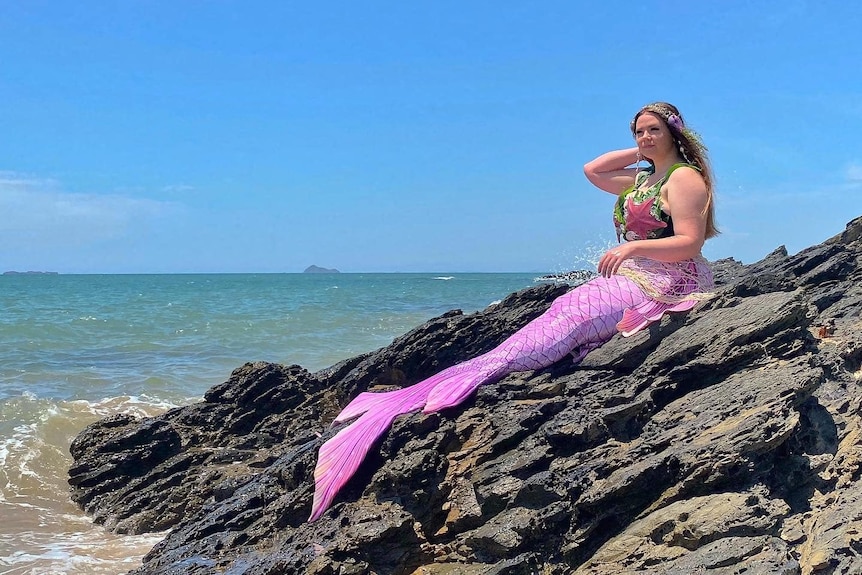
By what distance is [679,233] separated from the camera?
191 inches

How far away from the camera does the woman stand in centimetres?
485

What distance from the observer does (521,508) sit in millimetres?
4152

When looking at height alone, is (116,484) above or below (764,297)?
below

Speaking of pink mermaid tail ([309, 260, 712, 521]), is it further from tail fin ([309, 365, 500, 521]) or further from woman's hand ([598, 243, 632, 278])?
woman's hand ([598, 243, 632, 278])

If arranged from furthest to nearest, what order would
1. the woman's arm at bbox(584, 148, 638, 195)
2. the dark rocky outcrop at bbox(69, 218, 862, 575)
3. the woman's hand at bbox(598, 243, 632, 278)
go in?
the woman's arm at bbox(584, 148, 638, 195)
the woman's hand at bbox(598, 243, 632, 278)
the dark rocky outcrop at bbox(69, 218, 862, 575)

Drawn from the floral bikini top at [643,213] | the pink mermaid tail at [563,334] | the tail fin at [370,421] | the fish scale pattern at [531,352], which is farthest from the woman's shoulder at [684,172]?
the tail fin at [370,421]

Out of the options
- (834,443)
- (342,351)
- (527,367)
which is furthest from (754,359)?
(342,351)

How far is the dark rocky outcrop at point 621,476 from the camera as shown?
142 inches

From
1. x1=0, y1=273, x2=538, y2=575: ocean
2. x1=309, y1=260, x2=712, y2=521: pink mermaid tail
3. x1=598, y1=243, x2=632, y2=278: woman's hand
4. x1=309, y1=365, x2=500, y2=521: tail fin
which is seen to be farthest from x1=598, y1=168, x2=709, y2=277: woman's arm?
x1=0, y1=273, x2=538, y2=575: ocean

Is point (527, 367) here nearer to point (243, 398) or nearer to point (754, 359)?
point (754, 359)

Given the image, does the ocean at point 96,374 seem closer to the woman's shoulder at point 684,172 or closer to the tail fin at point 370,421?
the tail fin at point 370,421

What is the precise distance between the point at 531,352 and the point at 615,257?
977mm

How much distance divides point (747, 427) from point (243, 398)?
655 centimetres

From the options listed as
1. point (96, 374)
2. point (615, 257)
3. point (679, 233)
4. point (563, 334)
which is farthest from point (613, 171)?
point (96, 374)
